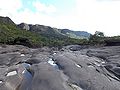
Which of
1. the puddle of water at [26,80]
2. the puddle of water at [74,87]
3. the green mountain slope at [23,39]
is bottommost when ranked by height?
the green mountain slope at [23,39]

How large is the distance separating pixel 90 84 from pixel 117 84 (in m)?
2.15

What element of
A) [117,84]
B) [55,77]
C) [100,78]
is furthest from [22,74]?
[117,84]

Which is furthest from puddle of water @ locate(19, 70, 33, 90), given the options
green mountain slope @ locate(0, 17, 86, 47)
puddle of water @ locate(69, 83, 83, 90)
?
green mountain slope @ locate(0, 17, 86, 47)

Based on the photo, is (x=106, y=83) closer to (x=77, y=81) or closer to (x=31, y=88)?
(x=77, y=81)

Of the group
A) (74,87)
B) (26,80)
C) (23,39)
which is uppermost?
(74,87)

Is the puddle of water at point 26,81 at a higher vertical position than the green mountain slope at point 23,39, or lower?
higher

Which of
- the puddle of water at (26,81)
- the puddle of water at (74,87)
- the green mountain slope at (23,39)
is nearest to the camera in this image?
the puddle of water at (74,87)

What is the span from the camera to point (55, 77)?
1812 cm

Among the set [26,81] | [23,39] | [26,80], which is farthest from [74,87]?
[23,39]

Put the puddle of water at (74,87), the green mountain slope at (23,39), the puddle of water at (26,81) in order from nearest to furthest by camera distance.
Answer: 1. the puddle of water at (74,87)
2. the puddle of water at (26,81)
3. the green mountain slope at (23,39)

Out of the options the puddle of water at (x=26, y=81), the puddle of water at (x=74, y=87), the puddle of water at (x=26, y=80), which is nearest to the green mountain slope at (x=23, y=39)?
the puddle of water at (x=26, y=80)

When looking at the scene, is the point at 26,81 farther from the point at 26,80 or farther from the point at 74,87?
the point at 74,87

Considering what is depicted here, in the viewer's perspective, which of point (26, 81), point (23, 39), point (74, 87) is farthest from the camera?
point (23, 39)

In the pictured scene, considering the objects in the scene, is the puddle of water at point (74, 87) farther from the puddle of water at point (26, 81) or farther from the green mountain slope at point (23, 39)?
the green mountain slope at point (23, 39)
